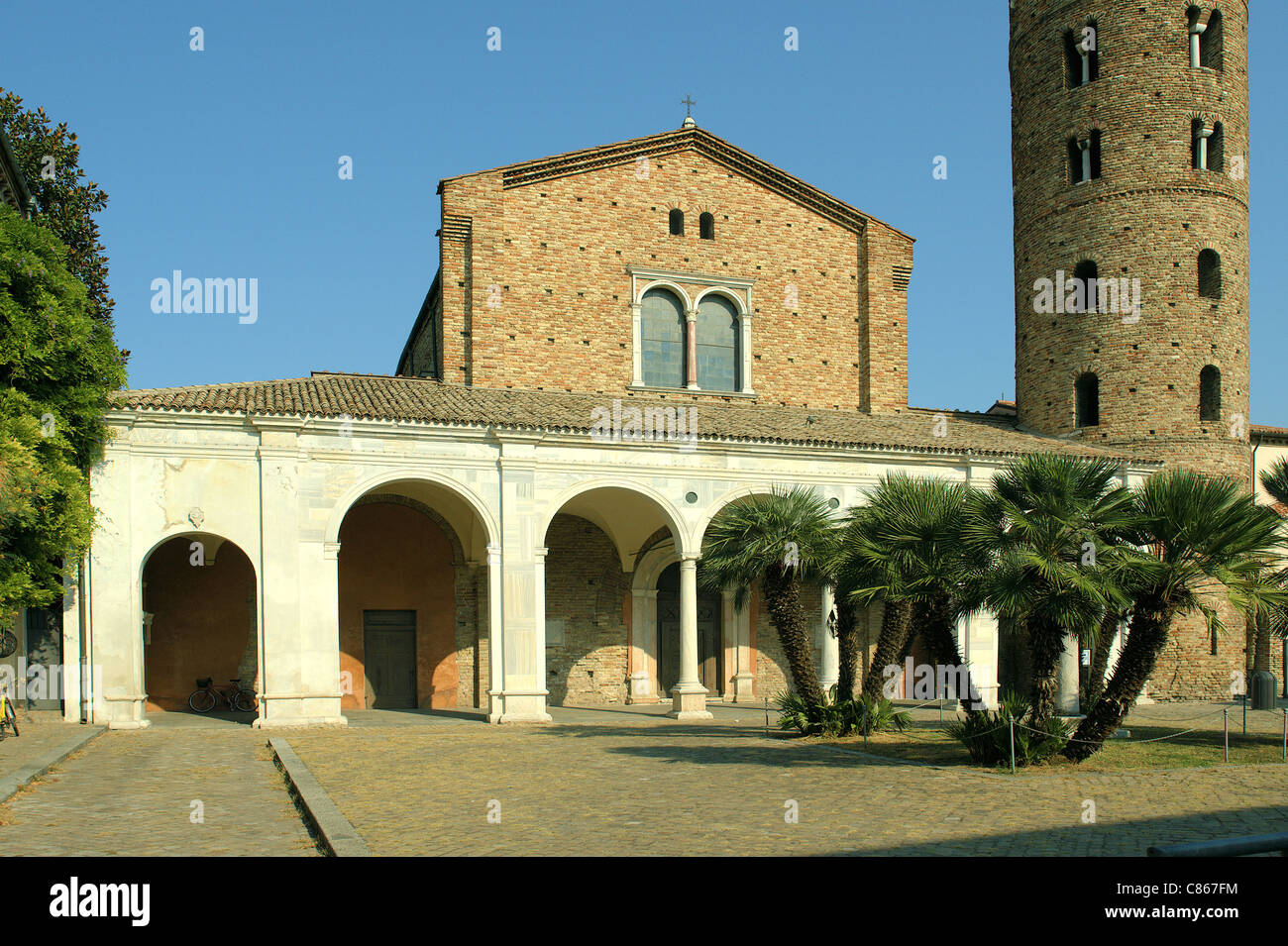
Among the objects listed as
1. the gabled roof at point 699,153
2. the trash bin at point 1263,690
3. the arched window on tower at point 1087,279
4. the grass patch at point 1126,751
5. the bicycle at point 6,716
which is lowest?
the trash bin at point 1263,690

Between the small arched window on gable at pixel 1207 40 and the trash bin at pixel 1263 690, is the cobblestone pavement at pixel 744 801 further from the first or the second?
the small arched window on gable at pixel 1207 40

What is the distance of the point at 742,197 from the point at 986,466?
339 inches

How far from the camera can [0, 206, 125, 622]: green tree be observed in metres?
17.1

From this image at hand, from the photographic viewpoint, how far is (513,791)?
12.0 metres

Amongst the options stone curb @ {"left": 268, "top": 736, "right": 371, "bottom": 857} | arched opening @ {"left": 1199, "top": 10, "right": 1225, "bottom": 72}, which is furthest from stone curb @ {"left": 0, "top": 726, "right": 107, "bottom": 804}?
arched opening @ {"left": 1199, "top": 10, "right": 1225, "bottom": 72}

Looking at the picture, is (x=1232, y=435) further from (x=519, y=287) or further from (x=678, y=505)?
(x=519, y=287)

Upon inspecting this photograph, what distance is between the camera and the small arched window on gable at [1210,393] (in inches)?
1049

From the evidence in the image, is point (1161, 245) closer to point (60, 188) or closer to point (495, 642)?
point (495, 642)

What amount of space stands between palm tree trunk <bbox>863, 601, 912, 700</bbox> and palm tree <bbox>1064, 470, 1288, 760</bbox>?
3.68m

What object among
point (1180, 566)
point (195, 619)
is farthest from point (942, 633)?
point (195, 619)

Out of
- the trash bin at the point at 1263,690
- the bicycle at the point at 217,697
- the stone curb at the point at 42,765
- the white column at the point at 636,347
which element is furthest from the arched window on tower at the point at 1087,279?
the stone curb at the point at 42,765

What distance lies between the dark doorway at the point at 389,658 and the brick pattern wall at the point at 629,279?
5336 mm
